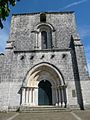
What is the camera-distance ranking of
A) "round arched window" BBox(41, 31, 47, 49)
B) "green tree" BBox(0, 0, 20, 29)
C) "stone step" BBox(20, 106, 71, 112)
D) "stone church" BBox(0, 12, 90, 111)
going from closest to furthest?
"green tree" BBox(0, 0, 20, 29) < "stone step" BBox(20, 106, 71, 112) < "stone church" BBox(0, 12, 90, 111) < "round arched window" BBox(41, 31, 47, 49)

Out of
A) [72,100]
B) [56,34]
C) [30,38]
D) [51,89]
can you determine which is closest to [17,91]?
[51,89]

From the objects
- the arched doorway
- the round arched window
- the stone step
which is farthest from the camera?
the round arched window

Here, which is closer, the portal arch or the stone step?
the stone step

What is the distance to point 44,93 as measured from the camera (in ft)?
47.0

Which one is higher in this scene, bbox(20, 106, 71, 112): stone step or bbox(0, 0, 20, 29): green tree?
bbox(0, 0, 20, 29): green tree

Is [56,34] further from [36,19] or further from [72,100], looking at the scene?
[72,100]

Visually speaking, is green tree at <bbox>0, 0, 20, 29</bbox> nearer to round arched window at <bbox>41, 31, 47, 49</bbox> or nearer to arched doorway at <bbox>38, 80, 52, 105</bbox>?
arched doorway at <bbox>38, 80, 52, 105</bbox>

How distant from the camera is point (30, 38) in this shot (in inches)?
642

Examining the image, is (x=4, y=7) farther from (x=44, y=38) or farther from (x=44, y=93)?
(x=44, y=38)

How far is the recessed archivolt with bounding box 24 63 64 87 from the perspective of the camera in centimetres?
1404

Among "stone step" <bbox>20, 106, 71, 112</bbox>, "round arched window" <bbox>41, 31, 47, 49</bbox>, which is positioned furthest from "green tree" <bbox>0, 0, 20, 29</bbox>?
"round arched window" <bbox>41, 31, 47, 49</bbox>

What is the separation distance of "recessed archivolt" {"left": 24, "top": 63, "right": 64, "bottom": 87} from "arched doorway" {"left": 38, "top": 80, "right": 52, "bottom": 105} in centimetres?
44

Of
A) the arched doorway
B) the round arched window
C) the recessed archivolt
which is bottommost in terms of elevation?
the arched doorway

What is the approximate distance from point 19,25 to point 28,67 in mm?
5657
